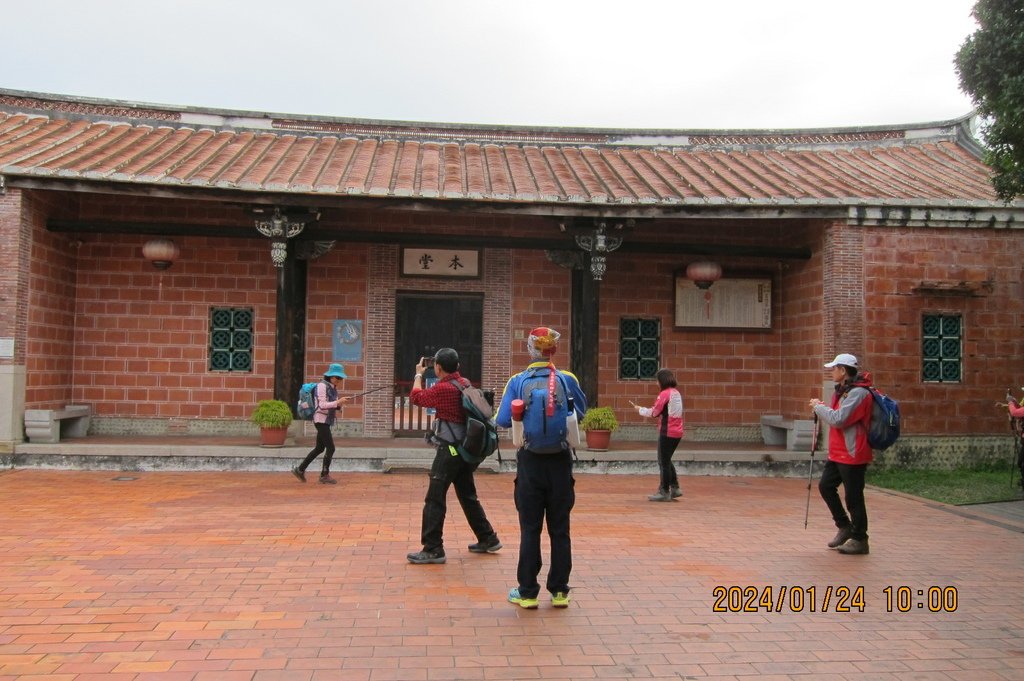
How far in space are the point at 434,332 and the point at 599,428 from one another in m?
3.24

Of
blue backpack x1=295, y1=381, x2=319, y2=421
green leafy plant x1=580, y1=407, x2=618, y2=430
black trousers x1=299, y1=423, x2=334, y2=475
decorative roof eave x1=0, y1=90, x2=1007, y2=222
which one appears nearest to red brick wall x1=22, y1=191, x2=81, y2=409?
decorative roof eave x1=0, y1=90, x2=1007, y2=222

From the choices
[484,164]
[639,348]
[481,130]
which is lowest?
[639,348]

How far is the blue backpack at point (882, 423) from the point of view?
21.6 feet

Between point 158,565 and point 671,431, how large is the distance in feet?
17.3

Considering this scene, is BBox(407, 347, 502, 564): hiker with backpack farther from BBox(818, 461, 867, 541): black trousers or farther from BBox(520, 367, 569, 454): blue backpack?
BBox(818, 461, 867, 541): black trousers

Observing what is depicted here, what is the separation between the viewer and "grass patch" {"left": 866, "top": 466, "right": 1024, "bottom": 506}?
31.8 ft

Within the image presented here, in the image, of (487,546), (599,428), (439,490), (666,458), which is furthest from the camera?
(599,428)

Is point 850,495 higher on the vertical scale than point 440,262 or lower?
lower

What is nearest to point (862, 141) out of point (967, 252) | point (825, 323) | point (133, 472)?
point (967, 252)

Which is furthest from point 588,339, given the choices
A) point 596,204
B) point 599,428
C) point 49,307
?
point 49,307

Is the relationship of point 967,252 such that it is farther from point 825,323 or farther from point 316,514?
point 316,514

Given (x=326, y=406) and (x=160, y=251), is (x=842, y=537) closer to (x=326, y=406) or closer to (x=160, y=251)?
(x=326, y=406)

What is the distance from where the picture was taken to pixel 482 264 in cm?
1300

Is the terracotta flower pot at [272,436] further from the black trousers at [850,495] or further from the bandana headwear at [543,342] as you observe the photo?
the black trousers at [850,495]
